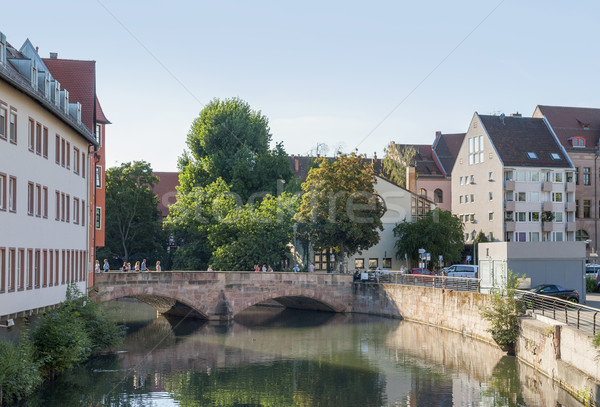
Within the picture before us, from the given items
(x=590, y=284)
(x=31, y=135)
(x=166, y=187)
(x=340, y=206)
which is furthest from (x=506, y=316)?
(x=166, y=187)

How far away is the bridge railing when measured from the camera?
43062 millimetres

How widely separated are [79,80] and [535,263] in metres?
25.5

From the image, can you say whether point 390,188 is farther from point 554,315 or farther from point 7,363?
point 7,363

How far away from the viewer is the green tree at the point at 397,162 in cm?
9500

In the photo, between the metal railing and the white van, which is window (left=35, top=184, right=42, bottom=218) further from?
the white van

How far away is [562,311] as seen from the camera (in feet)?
103

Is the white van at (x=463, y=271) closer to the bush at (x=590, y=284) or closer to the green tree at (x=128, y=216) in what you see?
the bush at (x=590, y=284)

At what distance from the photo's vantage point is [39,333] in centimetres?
2867

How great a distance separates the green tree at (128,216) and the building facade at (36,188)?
35413mm

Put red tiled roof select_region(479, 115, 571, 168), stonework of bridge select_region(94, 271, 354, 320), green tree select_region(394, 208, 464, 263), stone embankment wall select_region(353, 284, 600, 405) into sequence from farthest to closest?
red tiled roof select_region(479, 115, 571, 168), green tree select_region(394, 208, 464, 263), stonework of bridge select_region(94, 271, 354, 320), stone embankment wall select_region(353, 284, 600, 405)

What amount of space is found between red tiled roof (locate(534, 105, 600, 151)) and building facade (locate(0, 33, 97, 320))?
191ft

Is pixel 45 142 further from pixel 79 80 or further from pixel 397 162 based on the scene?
pixel 397 162

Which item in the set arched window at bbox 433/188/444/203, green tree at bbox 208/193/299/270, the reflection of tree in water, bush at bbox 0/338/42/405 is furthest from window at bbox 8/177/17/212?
arched window at bbox 433/188/444/203

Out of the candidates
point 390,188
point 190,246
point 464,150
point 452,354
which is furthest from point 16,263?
point 464,150
